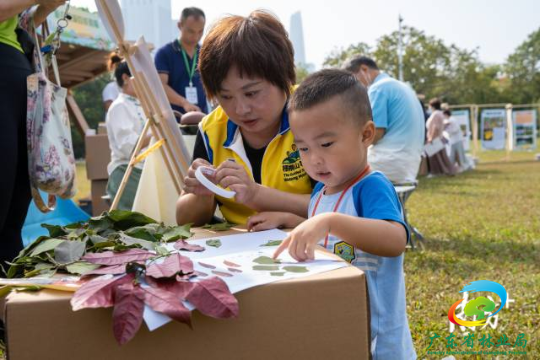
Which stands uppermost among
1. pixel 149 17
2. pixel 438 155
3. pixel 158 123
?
pixel 149 17

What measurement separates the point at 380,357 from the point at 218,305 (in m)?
0.51

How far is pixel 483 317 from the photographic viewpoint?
89.8 inches

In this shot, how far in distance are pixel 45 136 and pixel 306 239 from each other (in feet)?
4.72

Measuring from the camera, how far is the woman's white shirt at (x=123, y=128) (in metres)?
3.83

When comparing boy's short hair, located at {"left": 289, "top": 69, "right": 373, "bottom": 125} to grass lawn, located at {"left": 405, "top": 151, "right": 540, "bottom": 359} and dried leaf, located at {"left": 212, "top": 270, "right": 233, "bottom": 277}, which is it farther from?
grass lawn, located at {"left": 405, "top": 151, "right": 540, "bottom": 359}

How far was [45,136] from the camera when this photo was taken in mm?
1998

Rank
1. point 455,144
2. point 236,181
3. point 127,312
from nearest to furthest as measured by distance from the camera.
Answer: point 127,312, point 236,181, point 455,144

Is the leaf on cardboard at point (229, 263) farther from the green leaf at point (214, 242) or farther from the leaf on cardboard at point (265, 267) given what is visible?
the green leaf at point (214, 242)

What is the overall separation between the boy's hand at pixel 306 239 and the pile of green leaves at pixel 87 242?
216 millimetres

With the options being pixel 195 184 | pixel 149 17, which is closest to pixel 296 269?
pixel 195 184

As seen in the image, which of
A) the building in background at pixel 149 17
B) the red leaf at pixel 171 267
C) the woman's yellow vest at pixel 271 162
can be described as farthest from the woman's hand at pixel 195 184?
the building in background at pixel 149 17

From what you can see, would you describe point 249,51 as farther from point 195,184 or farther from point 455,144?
point 455,144

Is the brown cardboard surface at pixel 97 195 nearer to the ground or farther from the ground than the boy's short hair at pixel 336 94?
nearer to the ground

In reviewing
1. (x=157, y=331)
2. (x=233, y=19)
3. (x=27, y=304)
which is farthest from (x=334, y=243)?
(x=233, y=19)
